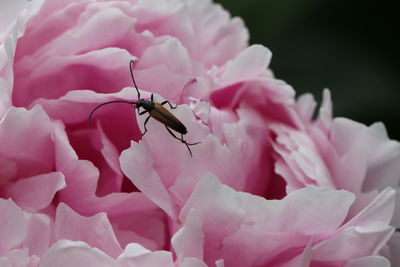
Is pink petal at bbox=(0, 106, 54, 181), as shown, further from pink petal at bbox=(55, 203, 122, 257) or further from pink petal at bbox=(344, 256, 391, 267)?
pink petal at bbox=(344, 256, 391, 267)

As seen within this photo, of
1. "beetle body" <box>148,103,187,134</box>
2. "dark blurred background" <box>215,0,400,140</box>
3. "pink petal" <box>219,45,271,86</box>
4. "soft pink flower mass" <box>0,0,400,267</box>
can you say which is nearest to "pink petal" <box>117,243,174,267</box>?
"soft pink flower mass" <box>0,0,400,267</box>

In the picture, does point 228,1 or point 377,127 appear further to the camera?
point 228,1

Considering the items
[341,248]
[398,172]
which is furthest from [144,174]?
[398,172]

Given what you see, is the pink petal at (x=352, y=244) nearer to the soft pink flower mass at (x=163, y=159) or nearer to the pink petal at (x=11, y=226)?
the soft pink flower mass at (x=163, y=159)

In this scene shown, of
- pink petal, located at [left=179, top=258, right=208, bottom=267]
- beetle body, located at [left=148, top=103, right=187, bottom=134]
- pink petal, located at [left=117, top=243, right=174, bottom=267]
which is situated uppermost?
beetle body, located at [left=148, top=103, right=187, bottom=134]

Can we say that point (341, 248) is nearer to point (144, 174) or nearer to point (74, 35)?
point (144, 174)

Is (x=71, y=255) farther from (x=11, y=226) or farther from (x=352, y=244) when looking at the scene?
(x=352, y=244)
